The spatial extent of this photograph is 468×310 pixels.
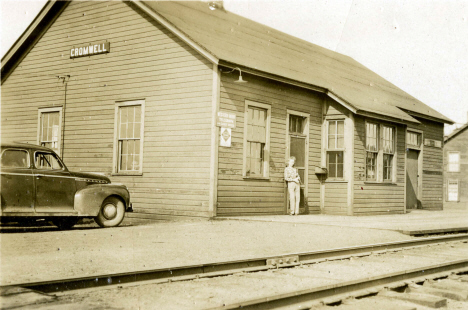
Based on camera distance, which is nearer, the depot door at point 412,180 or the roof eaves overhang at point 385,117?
the roof eaves overhang at point 385,117

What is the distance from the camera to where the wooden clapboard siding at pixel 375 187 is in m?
16.0

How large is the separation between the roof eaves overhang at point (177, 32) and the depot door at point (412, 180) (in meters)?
11.5

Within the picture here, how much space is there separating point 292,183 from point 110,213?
5534mm

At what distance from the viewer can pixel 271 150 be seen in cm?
1454

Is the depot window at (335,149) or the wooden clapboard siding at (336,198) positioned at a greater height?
the depot window at (335,149)

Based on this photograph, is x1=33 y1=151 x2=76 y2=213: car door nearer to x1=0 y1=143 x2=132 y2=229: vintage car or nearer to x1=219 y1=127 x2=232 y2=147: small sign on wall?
x1=0 y1=143 x2=132 y2=229: vintage car

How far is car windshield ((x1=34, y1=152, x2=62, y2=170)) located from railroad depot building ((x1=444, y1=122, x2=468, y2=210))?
1462 inches

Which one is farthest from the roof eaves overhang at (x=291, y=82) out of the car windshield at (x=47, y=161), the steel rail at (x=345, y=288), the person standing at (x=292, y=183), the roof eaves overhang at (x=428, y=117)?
the steel rail at (x=345, y=288)

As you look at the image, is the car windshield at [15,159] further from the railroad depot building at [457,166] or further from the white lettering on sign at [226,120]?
the railroad depot building at [457,166]

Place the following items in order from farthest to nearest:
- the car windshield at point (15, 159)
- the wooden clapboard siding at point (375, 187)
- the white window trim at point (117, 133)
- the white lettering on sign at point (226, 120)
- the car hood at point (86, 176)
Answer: the wooden clapboard siding at point (375, 187) < the white window trim at point (117, 133) < the white lettering on sign at point (226, 120) < the car hood at point (86, 176) < the car windshield at point (15, 159)

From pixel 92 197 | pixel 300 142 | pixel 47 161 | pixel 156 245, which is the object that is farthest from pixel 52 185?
pixel 300 142

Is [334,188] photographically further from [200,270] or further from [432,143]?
[200,270]

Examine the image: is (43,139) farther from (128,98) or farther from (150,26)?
(150,26)

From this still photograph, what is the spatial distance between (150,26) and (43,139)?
16.8 ft
